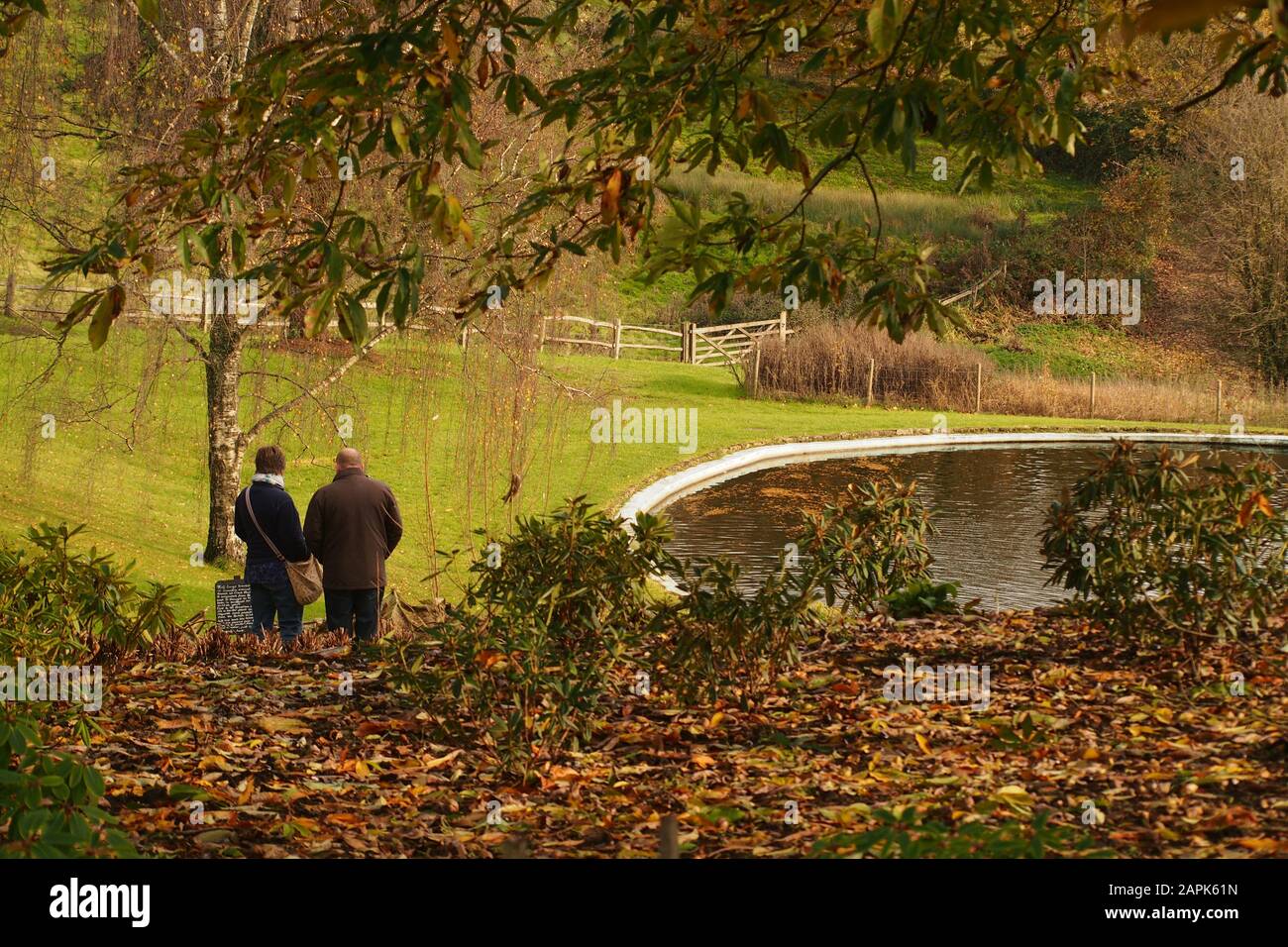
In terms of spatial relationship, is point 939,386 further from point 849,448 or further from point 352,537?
point 352,537

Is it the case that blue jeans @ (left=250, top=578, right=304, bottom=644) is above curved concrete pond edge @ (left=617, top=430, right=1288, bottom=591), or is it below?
below

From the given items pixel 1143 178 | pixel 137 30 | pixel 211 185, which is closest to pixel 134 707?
pixel 211 185

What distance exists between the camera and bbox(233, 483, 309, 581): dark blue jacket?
9016mm

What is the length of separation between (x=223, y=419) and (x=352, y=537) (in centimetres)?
456

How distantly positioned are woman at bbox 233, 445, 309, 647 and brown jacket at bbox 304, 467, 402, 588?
286mm

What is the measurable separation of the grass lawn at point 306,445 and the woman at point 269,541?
2.53 ft

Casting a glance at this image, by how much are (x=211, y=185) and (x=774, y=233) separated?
7.85 feet
